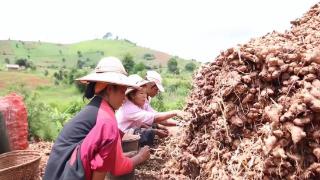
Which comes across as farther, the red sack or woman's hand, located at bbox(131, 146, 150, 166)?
the red sack

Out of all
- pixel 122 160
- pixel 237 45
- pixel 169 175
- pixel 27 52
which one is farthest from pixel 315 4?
pixel 27 52

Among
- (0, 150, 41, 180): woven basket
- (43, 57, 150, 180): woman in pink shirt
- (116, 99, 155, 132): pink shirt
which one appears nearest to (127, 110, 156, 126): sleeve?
(116, 99, 155, 132): pink shirt

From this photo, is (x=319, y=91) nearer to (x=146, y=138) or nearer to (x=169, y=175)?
(x=169, y=175)

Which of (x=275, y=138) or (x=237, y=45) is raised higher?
(x=237, y=45)

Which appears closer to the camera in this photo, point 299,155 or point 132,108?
point 299,155

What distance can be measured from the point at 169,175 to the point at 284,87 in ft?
5.86

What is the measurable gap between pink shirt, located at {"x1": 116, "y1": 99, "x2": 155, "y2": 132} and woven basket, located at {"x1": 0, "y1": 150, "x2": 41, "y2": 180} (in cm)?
94

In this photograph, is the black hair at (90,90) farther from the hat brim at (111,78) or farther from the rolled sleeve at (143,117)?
the rolled sleeve at (143,117)

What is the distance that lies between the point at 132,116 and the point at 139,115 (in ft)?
0.25

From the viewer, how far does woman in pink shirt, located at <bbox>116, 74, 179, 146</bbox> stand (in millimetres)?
4738

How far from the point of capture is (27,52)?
202ft

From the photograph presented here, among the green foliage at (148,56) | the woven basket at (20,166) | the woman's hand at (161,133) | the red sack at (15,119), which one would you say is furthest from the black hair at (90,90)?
the green foliage at (148,56)

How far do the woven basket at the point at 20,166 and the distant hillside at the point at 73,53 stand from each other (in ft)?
160

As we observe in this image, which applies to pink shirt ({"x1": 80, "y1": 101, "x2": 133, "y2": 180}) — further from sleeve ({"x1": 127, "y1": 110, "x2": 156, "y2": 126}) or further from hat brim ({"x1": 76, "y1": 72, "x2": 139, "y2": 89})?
sleeve ({"x1": 127, "y1": 110, "x2": 156, "y2": 126})
